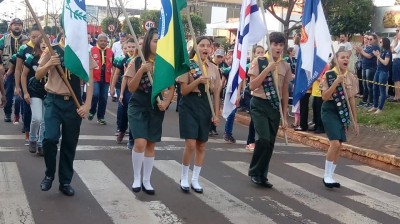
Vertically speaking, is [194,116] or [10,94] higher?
[194,116]

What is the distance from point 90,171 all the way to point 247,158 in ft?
9.77

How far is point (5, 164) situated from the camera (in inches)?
328

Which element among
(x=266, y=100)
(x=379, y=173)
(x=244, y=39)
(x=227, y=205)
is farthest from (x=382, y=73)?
(x=227, y=205)

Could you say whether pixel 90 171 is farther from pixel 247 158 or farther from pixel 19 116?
pixel 19 116

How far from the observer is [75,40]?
645cm

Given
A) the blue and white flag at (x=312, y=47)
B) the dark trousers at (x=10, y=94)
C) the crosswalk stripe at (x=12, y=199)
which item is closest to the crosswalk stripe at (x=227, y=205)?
the blue and white flag at (x=312, y=47)

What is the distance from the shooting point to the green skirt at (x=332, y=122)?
7.87 m

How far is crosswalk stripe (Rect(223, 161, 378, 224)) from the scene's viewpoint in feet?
21.3

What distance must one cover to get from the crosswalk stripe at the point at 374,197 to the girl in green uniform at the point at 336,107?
1.23ft

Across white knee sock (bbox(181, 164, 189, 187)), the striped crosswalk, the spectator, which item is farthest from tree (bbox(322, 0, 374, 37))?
white knee sock (bbox(181, 164, 189, 187))

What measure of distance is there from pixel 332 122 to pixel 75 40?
3.54 meters

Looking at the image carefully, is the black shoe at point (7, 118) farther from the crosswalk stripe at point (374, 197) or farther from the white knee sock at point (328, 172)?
the white knee sock at point (328, 172)

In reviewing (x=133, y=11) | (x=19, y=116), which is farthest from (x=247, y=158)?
(x=133, y=11)

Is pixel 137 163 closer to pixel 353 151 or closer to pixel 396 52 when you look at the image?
pixel 353 151
